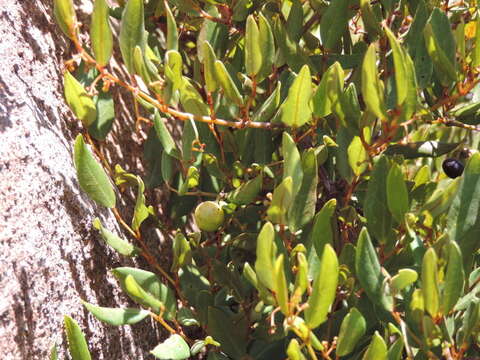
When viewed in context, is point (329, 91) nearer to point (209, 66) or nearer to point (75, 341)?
point (209, 66)

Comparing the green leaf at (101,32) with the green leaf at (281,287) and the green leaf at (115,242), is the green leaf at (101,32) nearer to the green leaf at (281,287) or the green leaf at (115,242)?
the green leaf at (115,242)

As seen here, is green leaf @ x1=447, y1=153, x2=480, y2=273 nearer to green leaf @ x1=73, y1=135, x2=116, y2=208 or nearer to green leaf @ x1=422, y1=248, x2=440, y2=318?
green leaf @ x1=422, y1=248, x2=440, y2=318

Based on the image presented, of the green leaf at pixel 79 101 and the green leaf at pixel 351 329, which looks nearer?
the green leaf at pixel 351 329

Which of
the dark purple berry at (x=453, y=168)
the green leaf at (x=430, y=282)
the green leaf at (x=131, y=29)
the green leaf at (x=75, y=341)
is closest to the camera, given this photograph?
the green leaf at (x=430, y=282)

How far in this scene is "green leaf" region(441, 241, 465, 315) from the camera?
71 cm

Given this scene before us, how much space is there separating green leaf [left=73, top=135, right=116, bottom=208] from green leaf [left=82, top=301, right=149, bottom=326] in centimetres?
14

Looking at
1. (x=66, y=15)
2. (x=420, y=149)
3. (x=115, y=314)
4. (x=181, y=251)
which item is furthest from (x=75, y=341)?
(x=420, y=149)

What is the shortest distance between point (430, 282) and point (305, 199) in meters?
0.21

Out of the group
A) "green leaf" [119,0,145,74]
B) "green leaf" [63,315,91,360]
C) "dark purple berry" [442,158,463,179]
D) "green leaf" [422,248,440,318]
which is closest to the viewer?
"green leaf" [422,248,440,318]

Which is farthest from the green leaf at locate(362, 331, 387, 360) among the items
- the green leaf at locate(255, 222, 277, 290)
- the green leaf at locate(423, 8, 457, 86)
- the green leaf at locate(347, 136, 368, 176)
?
the green leaf at locate(423, 8, 457, 86)

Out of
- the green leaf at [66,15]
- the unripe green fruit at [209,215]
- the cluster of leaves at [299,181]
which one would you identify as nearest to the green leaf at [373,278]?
the cluster of leaves at [299,181]

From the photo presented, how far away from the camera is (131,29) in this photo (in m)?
0.90

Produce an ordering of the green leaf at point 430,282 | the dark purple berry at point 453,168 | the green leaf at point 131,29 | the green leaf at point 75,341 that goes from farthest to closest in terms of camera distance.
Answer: the dark purple berry at point 453,168, the green leaf at point 131,29, the green leaf at point 75,341, the green leaf at point 430,282

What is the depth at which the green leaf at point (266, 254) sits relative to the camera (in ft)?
2.26
